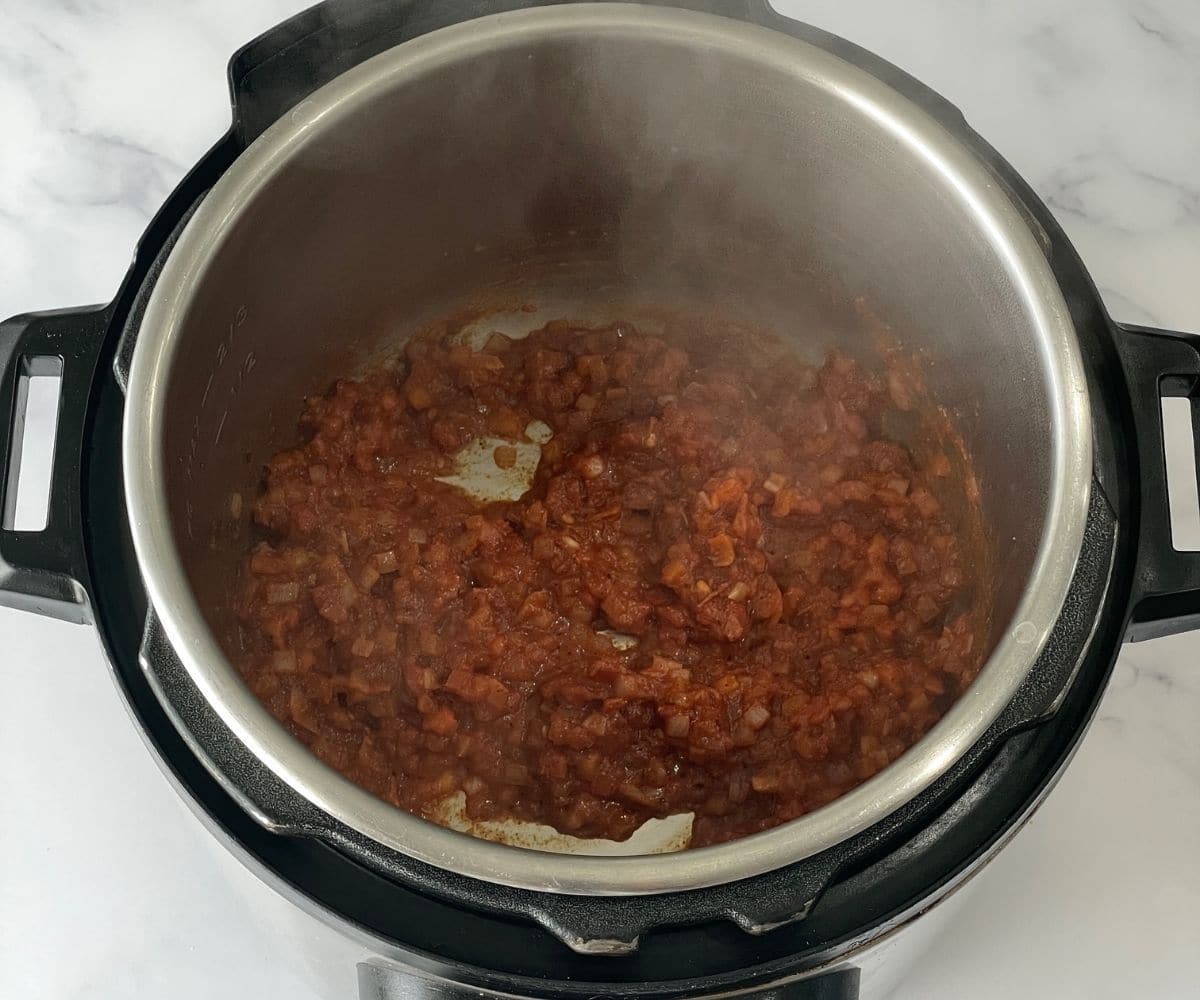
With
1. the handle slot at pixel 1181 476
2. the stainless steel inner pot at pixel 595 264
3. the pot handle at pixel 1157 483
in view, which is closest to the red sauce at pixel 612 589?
the stainless steel inner pot at pixel 595 264

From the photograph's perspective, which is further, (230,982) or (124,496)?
(230,982)

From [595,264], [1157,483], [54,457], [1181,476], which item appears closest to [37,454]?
[54,457]

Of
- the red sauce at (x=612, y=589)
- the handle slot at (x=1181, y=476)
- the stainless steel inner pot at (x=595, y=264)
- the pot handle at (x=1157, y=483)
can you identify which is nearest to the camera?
the stainless steel inner pot at (x=595, y=264)

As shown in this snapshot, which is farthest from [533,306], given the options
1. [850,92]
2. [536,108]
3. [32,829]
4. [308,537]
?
[32,829]

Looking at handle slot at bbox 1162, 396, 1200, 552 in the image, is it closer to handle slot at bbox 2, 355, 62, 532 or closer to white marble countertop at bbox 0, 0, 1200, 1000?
white marble countertop at bbox 0, 0, 1200, 1000

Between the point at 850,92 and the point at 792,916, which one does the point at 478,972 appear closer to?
the point at 792,916

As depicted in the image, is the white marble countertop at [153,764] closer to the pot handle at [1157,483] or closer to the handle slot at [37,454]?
the handle slot at [37,454]

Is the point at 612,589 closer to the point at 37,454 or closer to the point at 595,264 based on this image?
the point at 595,264

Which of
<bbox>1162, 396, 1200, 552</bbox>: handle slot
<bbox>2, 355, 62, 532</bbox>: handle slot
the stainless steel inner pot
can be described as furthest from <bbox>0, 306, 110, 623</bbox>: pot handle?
<bbox>1162, 396, 1200, 552</bbox>: handle slot
